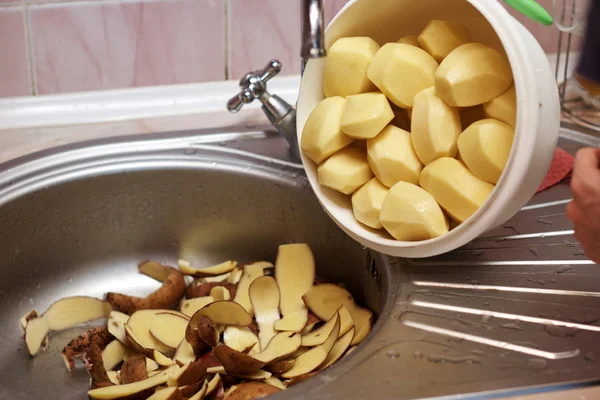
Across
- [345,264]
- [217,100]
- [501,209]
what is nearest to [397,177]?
[501,209]

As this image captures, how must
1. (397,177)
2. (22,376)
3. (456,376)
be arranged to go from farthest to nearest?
(22,376)
(397,177)
(456,376)

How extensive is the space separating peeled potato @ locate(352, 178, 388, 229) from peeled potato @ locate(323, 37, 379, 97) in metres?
0.09

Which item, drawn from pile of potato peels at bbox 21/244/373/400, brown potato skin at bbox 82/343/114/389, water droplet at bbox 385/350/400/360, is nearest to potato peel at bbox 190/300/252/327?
pile of potato peels at bbox 21/244/373/400

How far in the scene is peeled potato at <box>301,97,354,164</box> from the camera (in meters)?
0.63

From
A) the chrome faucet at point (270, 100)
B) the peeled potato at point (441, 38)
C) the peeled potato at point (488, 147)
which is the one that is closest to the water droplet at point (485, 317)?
the peeled potato at point (488, 147)

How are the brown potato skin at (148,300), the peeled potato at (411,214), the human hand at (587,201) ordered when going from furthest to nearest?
the brown potato skin at (148,300)
the peeled potato at (411,214)
the human hand at (587,201)

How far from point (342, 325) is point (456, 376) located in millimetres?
200

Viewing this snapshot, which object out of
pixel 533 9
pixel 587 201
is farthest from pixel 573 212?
pixel 533 9

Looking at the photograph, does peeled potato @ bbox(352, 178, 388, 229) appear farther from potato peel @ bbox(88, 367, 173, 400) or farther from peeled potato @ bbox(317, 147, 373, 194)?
potato peel @ bbox(88, 367, 173, 400)

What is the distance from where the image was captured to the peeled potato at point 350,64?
0.63m

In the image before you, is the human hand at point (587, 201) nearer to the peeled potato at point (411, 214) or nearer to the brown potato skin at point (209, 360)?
the peeled potato at point (411, 214)

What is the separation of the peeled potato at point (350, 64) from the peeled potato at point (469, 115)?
0.29 ft

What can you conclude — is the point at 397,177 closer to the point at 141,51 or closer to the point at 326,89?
the point at 326,89

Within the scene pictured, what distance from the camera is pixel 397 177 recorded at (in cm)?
61
